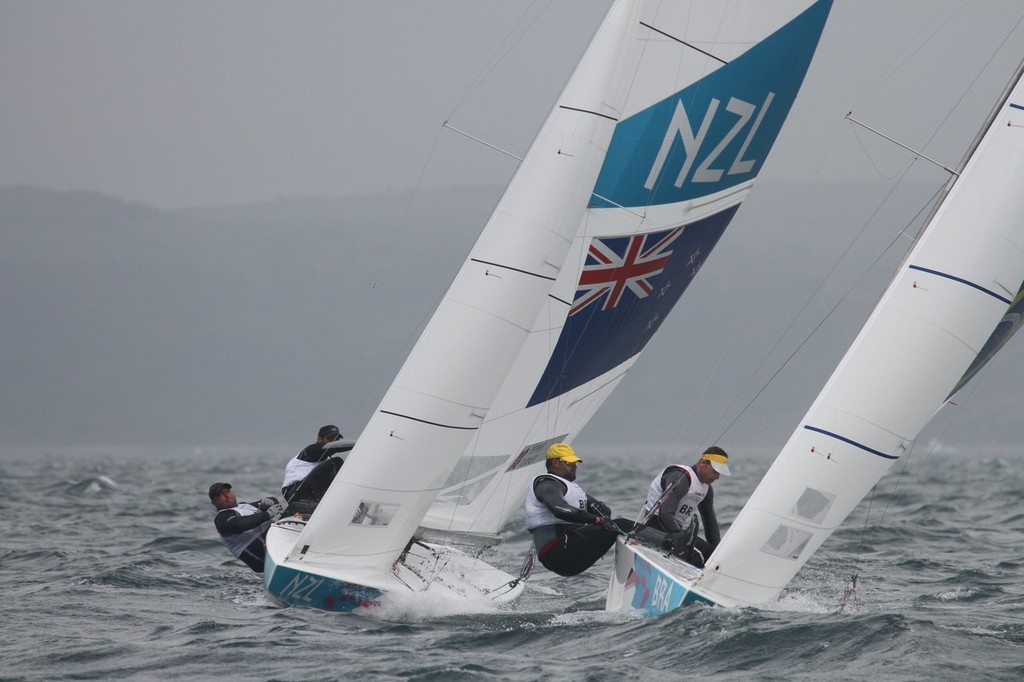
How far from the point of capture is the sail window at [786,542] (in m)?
6.43

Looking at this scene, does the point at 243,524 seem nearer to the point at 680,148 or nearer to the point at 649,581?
the point at 649,581

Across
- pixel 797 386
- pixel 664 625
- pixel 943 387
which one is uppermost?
pixel 943 387

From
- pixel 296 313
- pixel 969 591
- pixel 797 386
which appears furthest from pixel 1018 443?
pixel 969 591

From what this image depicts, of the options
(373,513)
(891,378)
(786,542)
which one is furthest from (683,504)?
(373,513)

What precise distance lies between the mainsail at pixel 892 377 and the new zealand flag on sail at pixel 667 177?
2.50 meters

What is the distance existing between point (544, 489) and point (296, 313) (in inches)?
7643

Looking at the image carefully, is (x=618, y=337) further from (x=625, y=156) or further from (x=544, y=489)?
(x=544, y=489)

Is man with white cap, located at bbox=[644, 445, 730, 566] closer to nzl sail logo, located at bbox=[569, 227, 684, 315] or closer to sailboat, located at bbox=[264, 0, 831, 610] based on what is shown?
sailboat, located at bbox=[264, 0, 831, 610]

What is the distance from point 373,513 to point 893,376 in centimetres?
293

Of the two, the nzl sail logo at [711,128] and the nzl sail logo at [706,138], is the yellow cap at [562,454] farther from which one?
the nzl sail logo at [706,138]

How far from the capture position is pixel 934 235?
651cm

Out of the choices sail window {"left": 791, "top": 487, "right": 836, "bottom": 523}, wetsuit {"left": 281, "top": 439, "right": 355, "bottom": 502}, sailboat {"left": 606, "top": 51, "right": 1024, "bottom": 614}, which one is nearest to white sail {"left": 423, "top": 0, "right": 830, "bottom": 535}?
wetsuit {"left": 281, "top": 439, "right": 355, "bottom": 502}

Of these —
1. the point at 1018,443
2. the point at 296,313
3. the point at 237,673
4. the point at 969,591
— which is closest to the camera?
the point at 237,673

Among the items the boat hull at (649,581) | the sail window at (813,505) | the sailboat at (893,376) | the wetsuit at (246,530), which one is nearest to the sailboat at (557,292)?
the wetsuit at (246,530)
